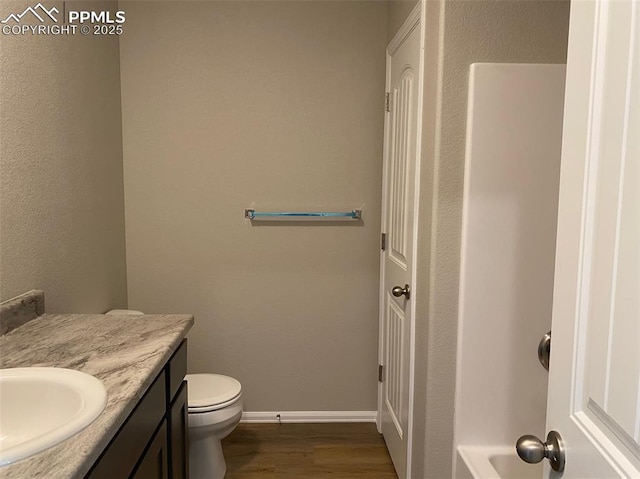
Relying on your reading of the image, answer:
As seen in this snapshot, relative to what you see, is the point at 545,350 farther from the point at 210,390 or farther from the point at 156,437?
the point at 210,390

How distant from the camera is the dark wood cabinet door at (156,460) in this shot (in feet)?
4.65

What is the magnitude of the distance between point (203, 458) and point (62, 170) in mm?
1356

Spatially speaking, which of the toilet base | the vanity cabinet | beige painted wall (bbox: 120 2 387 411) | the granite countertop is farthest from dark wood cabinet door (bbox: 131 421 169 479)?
beige painted wall (bbox: 120 2 387 411)

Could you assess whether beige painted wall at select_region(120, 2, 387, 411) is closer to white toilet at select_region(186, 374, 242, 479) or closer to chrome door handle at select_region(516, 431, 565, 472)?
white toilet at select_region(186, 374, 242, 479)

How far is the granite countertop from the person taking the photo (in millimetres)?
948

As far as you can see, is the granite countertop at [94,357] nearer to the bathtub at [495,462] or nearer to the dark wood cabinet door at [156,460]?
the dark wood cabinet door at [156,460]

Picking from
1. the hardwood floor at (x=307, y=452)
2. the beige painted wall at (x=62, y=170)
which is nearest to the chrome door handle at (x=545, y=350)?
the beige painted wall at (x=62, y=170)

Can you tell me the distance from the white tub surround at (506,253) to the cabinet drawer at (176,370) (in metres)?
1.00

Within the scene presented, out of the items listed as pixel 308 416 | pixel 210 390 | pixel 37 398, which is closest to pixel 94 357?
pixel 37 398

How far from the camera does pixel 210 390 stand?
2.49 metres

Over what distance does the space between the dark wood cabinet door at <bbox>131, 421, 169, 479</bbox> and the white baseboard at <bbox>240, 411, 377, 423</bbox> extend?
146cm

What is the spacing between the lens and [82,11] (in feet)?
7.88

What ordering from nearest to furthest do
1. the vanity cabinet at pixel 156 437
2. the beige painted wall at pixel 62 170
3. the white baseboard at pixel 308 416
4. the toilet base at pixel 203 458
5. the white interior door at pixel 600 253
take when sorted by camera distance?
1. the white interior door at pixel 600 253
2. the vanity cabinet at pixel 156 437
3. the beige painted wall at pixel 62 170
4. the toilet base at pixel 203 458
5. the white baseboard at pixel 308 416

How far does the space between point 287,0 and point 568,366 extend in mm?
2529
